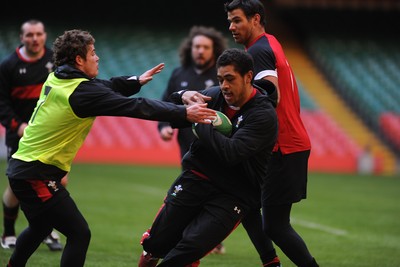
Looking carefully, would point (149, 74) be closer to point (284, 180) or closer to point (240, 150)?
point (240, 150)

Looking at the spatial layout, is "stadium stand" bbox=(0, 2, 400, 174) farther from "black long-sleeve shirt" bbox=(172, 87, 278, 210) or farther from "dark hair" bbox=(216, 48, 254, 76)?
"dark hair" bbox=(216, 48, 254, 76)

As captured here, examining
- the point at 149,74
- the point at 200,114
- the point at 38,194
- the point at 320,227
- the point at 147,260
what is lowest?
the point at 320,227

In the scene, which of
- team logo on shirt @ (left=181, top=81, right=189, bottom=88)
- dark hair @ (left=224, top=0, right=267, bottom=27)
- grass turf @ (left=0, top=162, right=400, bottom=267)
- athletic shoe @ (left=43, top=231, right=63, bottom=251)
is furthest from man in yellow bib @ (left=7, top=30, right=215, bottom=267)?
team logo on shirt @ (left=181, top=81, right=189, bottom=88)

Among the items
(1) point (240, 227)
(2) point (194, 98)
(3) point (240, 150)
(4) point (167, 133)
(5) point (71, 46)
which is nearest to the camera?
(3) point (240, 150)

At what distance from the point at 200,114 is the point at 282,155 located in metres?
1.14

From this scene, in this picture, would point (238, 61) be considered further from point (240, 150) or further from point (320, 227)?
point (320, 227)

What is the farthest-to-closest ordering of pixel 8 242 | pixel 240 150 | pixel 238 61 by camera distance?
pixel 8 242 → pixel 238 61 → pixel 240 150

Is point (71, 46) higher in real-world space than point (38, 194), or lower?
higher

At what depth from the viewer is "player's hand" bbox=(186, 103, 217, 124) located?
5164 millimetres

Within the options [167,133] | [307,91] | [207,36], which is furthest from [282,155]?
[307,91]

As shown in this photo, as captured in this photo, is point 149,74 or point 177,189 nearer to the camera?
point 177,189

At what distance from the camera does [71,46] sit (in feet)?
18.4

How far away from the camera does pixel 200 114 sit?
17.0 feet

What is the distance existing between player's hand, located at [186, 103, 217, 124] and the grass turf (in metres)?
2.49
